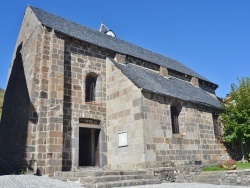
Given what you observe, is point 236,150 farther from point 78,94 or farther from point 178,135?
point 78,94

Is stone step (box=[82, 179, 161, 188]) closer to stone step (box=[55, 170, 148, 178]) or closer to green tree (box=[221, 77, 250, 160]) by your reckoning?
stone step (box=[55, 170, 148, 178])

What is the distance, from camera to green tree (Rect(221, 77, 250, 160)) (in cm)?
1543

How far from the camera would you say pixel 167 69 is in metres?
17.9

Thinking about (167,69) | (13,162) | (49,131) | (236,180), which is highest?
(167,69)

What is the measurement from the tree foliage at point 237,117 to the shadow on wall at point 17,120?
38.2 feet

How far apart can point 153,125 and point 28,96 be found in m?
5.91

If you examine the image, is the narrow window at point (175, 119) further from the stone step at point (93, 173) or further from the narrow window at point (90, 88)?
the narrow window at point (90, 88)

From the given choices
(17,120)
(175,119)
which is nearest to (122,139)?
(175,119)

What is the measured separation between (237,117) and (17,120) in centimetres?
1289

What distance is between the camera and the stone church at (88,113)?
11.0 meters

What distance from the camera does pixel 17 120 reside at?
12.9 metres

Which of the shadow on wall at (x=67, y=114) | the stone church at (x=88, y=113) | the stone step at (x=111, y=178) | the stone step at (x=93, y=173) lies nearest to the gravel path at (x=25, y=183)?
the stone step at (x=111, y=178)

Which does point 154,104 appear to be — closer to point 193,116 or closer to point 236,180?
point 193,116

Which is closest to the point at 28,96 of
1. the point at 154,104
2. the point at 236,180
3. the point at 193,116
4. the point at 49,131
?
the point at 49,131
